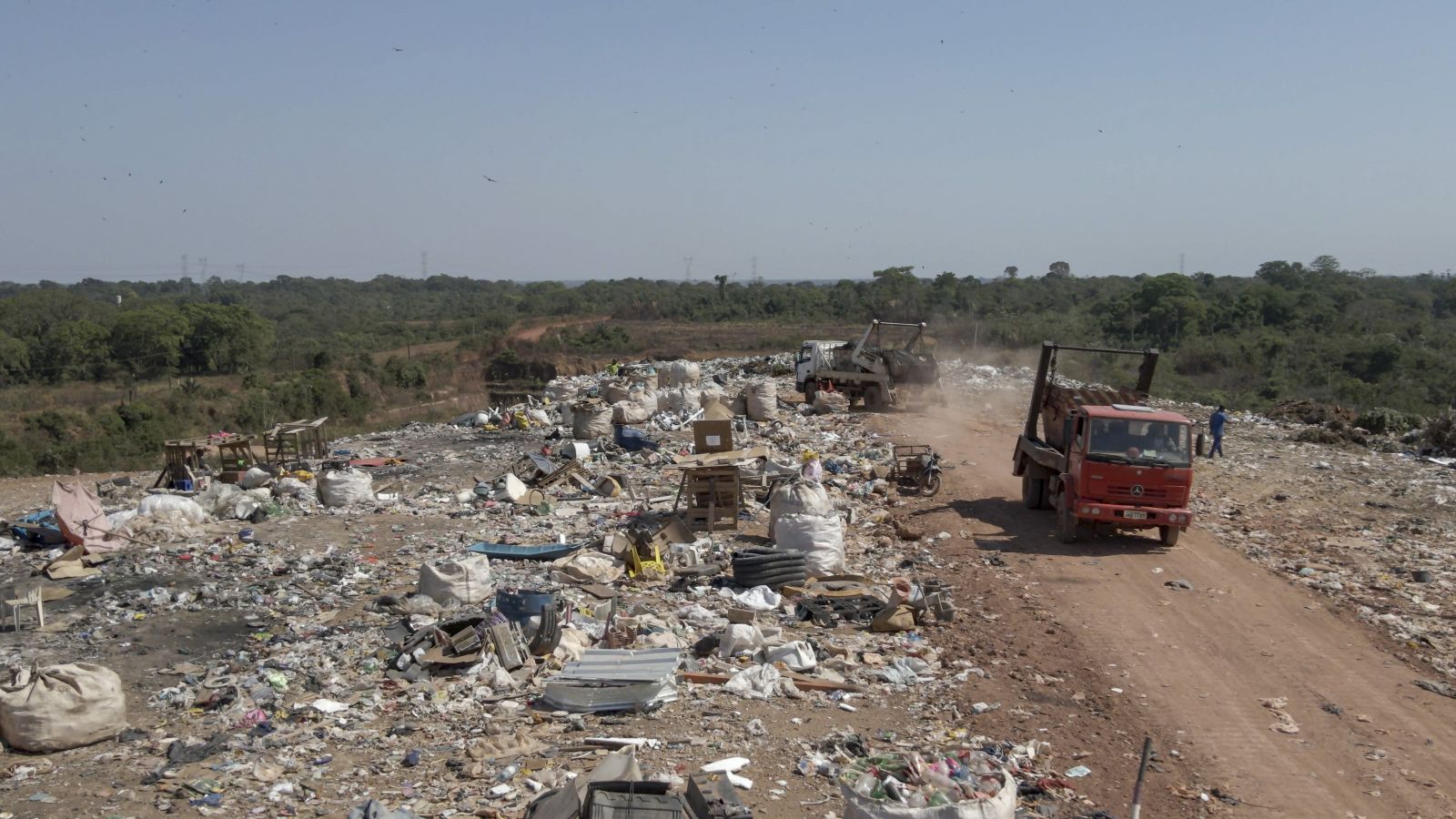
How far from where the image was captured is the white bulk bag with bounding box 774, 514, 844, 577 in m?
10.1

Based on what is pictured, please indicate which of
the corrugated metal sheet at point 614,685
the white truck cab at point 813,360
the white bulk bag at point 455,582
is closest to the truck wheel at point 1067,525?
the corrugated metal sheet at point 614,685

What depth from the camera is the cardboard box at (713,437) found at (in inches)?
526

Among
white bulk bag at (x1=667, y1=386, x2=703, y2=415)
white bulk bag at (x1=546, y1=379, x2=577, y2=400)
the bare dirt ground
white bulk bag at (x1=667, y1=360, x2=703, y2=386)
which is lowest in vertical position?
the bare dirt ground

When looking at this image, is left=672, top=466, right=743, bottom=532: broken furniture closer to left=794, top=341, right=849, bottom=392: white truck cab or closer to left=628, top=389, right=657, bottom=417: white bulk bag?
left=628, top=389, right=657, bottom=417: white bulk bag

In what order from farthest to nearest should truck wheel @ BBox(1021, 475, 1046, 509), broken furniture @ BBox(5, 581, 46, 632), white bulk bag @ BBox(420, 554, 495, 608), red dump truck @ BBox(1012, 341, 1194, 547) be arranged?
truck wheel @ BBox(1021, 475, 1046, 509)
red dump truck @ BBox(1012, 341, 1194, 547)
white bulk bag @ BBox(420, 554, 495, 608)
broken furniture @ BBox(5, 581, 46, 632)

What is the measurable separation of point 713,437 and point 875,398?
10434mm

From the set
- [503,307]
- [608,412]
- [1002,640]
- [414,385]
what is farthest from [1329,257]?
[1002,640]

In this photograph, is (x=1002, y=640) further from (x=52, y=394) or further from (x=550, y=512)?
(x=52, y=394)

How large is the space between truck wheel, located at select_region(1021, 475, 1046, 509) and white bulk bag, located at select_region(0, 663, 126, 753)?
1012cm

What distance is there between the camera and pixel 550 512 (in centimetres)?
1334

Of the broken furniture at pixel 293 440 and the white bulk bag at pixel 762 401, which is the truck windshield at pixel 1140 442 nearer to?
the white bulk bag at pixel 762 401

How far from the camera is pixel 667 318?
6506cm

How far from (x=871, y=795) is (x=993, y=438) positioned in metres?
15.5

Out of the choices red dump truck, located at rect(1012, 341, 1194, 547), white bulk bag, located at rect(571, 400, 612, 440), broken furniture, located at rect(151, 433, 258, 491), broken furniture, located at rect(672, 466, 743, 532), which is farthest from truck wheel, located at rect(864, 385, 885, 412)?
broken furniture, located at rect(151, 433, 258, 491)
